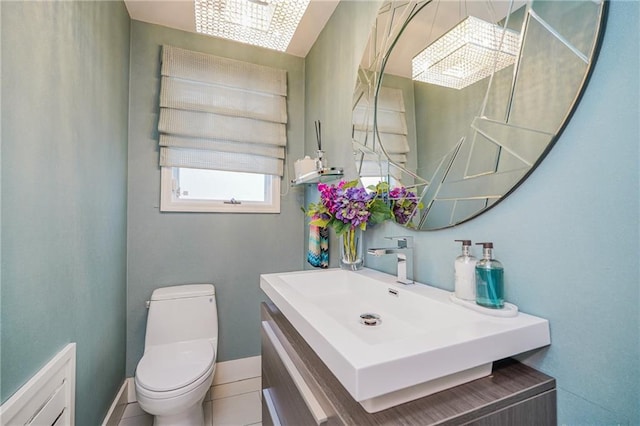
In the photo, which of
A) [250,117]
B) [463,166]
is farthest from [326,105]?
[463,166]

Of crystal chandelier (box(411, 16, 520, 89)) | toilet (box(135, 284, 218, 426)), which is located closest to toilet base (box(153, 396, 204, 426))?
toilet (box(135, 284, 218, 426))

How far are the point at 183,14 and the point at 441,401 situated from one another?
8.20 ft

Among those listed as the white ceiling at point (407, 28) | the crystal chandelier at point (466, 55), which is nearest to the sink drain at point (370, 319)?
the crystal chandelier at point (466, 55)

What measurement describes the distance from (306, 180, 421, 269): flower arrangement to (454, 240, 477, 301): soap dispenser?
323 mm

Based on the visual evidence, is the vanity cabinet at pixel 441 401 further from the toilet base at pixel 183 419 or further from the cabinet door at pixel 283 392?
the toilet base at pixel 183 419

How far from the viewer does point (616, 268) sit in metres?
0.54

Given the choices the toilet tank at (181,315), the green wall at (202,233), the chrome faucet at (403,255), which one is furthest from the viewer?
the green wall at (202,233)

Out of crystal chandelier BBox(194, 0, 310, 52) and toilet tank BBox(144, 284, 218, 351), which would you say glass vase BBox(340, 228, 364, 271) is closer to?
toilet tank BBox(144, 284, 218, 351)

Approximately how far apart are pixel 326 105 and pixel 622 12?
5.02 ft

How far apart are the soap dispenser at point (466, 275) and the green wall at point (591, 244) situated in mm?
82

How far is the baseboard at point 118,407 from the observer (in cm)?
148

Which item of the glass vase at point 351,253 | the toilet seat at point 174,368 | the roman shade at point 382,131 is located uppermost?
the roman shade at point 382,131

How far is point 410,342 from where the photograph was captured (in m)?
0.54

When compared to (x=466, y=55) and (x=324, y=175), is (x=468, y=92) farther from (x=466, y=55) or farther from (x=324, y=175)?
(x=324, y=175)
